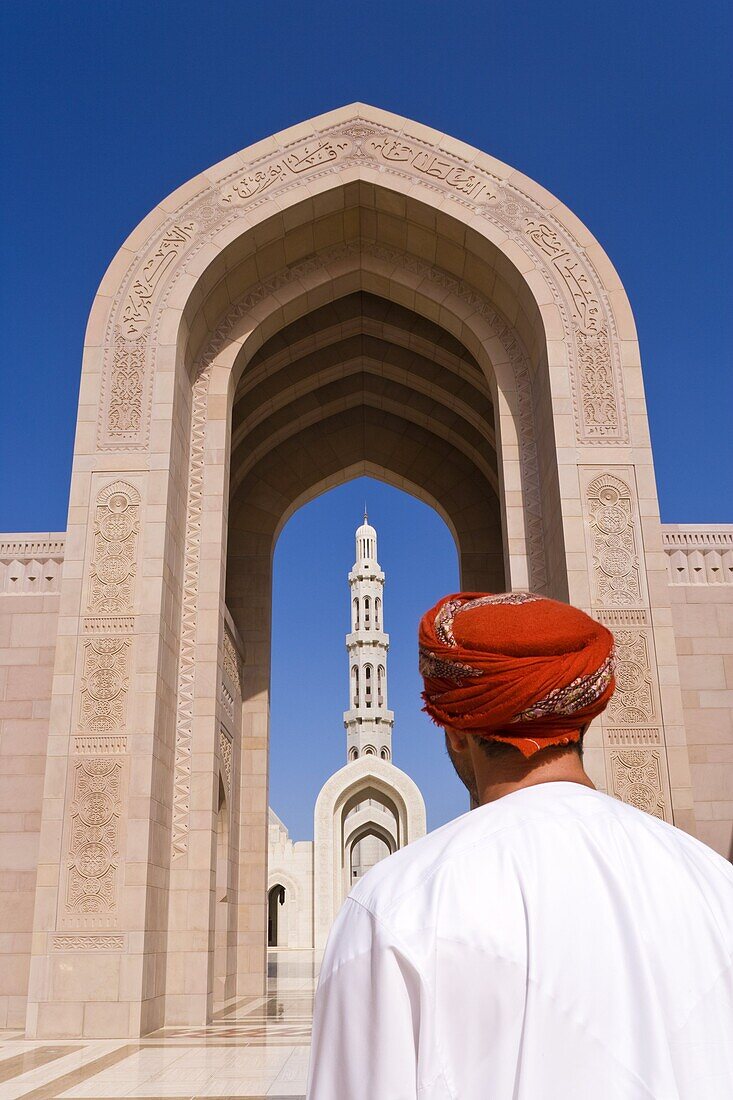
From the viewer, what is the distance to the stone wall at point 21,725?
7.09 meters

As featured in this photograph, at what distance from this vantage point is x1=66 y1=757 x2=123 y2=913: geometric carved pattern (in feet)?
21.7

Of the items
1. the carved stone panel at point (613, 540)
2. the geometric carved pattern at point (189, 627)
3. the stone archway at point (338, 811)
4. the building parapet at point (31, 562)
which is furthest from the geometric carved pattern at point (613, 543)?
the stone archway at point (338, 811)

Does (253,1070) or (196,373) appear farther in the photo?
(196,373)

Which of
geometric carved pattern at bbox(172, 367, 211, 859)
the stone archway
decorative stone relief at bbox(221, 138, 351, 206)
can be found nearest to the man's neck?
geometric carved pattern at bbox(172, 367, 211, 859)

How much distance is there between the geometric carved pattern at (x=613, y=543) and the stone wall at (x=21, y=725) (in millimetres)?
4327

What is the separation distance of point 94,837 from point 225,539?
9.46ft

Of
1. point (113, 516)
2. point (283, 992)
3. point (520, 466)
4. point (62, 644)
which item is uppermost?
point (520, 466)

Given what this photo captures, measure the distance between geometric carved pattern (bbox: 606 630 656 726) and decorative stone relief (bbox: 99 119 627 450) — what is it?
1670 millimetres

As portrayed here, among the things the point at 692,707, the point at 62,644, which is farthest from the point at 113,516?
the point at 692,707

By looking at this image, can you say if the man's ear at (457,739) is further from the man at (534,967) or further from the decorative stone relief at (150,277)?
the decorative stone relief at (150,277)

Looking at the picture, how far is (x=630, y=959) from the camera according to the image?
2.92 feet

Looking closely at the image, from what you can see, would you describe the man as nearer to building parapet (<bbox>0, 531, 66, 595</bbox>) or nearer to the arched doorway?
building parapet (<bbox>0, 531, 66, 595</bbox>)

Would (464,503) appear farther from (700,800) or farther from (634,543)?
(700,800)

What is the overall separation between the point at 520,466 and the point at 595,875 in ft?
25.6
